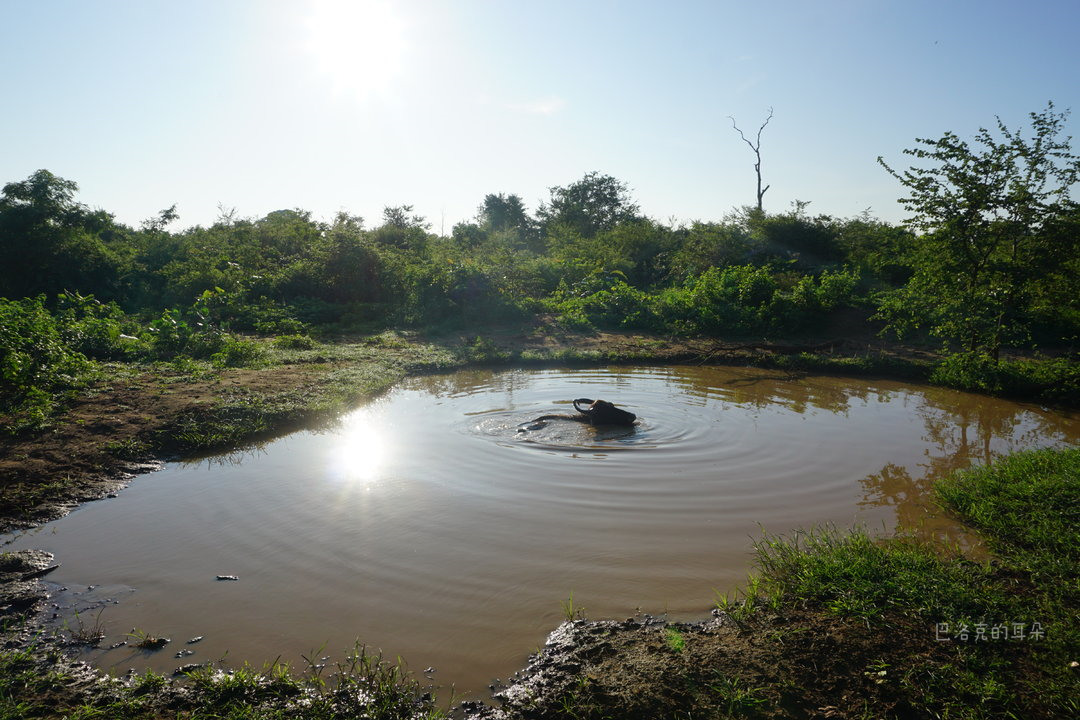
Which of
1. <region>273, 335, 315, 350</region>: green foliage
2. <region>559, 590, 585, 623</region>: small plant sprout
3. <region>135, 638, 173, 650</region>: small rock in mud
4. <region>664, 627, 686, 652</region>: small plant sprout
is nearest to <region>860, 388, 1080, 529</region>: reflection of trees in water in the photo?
<region>664, 627, 686, 652</region>: small plant sprout

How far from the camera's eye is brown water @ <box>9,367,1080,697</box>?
12.6 feet

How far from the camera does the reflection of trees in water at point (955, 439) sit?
5.75 m

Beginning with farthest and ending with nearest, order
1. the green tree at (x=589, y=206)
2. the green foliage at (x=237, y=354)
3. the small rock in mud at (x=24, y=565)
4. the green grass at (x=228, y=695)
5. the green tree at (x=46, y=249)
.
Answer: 1. the green tree at (x=589, y=206)
2. the green tree at (x=46, y=249)
3. the green foliage at (x=237, y=354)
4. the small rock in mud at (x=24, y=565)
5. the green grass at (x=228, y=695)

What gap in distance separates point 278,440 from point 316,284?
11223 millimetres

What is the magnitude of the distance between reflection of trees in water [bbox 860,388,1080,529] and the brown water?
4 centimetres

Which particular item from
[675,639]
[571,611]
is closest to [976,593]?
[675,639]

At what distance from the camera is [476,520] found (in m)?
5.26

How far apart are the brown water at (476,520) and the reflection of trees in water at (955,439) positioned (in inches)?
1.7

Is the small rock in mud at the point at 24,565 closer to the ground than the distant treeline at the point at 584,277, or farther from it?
closer to the ground

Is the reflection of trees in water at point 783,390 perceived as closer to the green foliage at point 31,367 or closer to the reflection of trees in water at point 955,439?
the reflection of trees in water at point 955,439

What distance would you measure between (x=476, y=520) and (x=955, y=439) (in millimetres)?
6240

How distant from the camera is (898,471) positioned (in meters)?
6.49

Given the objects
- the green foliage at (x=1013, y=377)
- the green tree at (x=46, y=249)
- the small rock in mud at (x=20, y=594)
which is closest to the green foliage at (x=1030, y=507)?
the green foliage at (x=1013, y=377)

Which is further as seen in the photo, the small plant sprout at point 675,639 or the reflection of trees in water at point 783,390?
the reflection of trees in water at point 783,390
